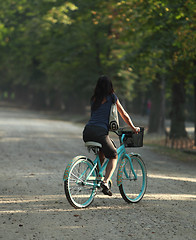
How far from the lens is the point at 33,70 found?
157 ft

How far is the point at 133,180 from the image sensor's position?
7258 mm

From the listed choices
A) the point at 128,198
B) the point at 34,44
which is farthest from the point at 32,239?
the point at 34,44

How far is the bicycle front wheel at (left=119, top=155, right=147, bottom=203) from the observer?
6977 mm

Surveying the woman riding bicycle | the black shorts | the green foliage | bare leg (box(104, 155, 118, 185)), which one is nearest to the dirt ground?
bare leg (box(104, 155, 118, 185))

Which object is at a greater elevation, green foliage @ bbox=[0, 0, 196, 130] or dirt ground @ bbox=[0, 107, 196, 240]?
green foliage @ bbox=[0, 0, 196, 130]

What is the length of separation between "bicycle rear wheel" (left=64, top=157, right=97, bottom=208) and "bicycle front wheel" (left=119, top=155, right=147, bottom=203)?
1.71 ft

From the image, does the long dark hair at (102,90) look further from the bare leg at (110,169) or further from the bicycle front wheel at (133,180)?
the bicycle front wheel at (133,180)

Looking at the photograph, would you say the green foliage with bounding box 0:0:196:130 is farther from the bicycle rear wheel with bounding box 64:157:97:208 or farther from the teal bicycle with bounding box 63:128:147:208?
the bicycle rear wheel with bounding box 64:157:97:208

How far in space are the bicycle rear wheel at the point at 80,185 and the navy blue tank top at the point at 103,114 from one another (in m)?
0.53

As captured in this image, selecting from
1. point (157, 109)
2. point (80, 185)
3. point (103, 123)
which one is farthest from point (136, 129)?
point (157, 109)

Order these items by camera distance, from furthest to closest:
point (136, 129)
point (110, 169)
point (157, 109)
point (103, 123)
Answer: point (157, 109), point (136, 129), point (110, 169), point (103, 123)

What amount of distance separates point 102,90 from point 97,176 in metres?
1.22

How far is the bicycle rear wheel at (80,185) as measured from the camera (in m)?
6.25

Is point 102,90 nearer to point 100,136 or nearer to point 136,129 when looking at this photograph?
point 100,136
